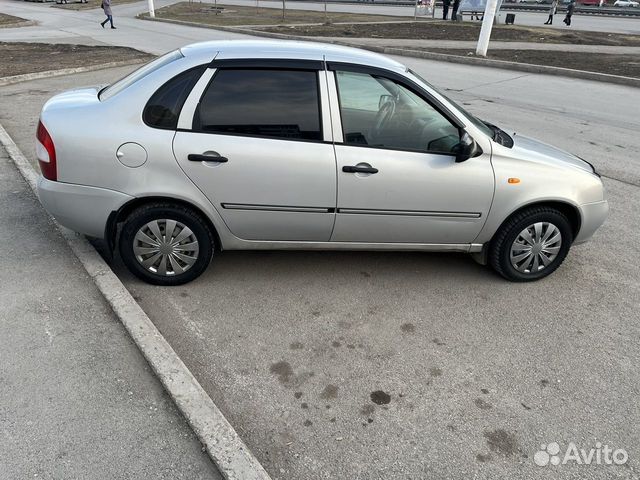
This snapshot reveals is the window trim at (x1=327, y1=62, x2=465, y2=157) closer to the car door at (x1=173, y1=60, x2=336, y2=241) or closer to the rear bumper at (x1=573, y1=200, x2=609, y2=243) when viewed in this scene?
the car door at (x1=173, y1=60, x2=336, y2=241)

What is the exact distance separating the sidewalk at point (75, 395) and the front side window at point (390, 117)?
85.1 inches

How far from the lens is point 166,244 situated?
12.6ft

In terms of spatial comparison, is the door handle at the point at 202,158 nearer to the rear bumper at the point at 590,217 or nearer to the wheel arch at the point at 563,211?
the wheel arch at the point at 563,211

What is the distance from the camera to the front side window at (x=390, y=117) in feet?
12.4

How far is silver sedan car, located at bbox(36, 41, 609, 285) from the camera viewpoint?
12.0 ft

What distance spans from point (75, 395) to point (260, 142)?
6.41 feet

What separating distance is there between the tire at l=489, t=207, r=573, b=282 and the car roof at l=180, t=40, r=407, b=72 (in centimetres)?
147

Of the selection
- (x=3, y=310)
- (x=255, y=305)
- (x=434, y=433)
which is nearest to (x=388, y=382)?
(x=434, y=433)

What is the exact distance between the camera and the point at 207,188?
368 cm

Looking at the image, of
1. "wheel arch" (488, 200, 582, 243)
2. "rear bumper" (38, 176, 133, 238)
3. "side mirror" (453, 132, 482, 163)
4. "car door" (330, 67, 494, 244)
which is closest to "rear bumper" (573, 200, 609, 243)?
"wheel arch" (488, 200, 582, 243)

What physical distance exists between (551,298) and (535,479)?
1.86 meters

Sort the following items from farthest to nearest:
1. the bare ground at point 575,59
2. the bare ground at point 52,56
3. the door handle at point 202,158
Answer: the bare ground at point 575,59, the bare ground at point 52,56, the door handle at point 202,158

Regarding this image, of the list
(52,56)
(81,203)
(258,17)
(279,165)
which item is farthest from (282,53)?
(258,17)

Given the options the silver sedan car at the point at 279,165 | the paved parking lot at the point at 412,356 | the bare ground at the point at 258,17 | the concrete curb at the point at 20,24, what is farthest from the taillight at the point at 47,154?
the concrete curb at the point at 20,24
